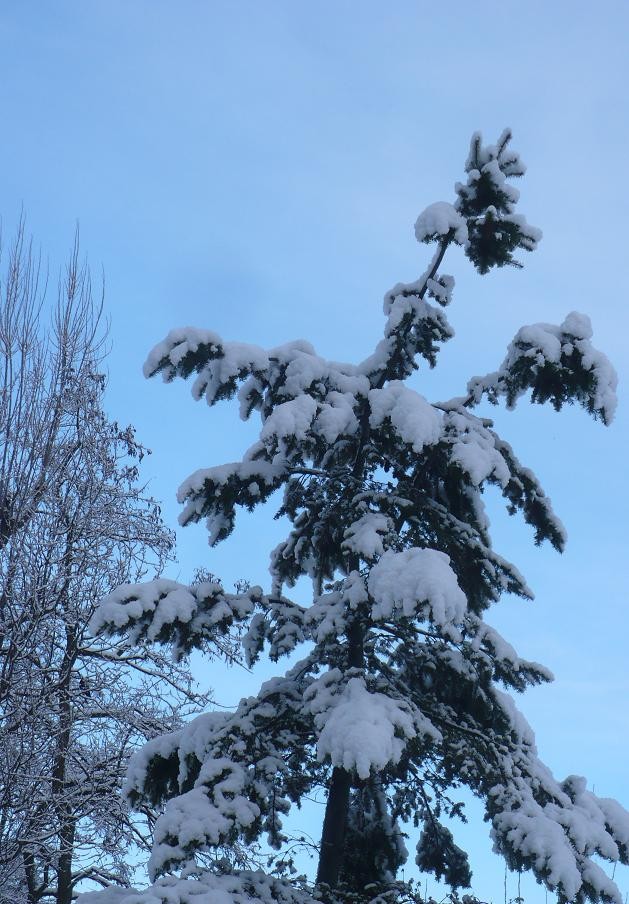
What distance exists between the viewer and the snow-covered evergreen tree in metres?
6.52

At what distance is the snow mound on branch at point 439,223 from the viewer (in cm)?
719

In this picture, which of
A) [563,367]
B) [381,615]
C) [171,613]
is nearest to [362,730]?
[381,615]

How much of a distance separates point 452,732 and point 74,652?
23.7 ft

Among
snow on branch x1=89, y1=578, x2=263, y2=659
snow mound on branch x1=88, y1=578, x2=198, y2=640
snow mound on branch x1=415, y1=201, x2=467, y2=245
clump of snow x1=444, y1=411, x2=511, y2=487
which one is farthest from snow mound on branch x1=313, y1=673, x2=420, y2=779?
snow mound on branch x1=415, y1=201, x2=467, y2=245

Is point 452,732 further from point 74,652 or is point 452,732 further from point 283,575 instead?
point 74,652

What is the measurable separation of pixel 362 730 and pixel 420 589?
97cm

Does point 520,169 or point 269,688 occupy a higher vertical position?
point 520,169

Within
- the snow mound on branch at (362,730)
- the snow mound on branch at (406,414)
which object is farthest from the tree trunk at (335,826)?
the snow mound on branch at (406,414)

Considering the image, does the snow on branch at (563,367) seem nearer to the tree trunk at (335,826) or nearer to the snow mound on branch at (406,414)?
the snow mound on branch at (406,414)

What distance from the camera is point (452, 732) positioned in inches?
297

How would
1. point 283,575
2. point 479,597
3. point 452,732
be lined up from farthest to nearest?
point 283,575, point 479,597, point 452,732

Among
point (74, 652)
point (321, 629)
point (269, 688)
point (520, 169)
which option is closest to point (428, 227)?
point (520, 169)

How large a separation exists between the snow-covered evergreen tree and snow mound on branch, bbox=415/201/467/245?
0.05ft

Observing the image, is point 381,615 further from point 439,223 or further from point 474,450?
point 439,223
